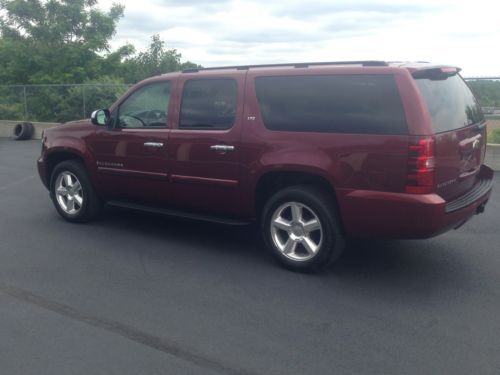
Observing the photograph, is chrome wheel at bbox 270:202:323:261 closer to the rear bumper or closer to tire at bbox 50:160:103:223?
the rear bumper

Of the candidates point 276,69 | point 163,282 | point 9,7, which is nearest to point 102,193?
point 163,282

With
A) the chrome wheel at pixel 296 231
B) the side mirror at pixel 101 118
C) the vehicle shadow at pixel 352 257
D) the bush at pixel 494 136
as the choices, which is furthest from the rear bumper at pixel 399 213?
the bush at pixel 494 136

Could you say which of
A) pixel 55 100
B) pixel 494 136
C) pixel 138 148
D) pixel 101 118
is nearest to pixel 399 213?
pixel 138 148

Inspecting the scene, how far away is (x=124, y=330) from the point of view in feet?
13.8

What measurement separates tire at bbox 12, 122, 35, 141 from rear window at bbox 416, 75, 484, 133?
1639 cm

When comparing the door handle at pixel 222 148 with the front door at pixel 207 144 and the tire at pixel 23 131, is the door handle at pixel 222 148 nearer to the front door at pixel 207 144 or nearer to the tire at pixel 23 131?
the front door at pixel 207 144

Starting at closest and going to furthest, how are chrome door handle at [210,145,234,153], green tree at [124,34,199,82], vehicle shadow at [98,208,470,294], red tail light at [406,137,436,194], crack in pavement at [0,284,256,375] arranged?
crack in pavement at [0,284,256,375]
red tail light at [406,137,436,194]
vehicle shadow at [98,208,470,294]
chrome door handle at [210,145,234,153]
green tree at [124,34,199,82]

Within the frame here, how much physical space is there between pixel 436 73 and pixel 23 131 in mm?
16603

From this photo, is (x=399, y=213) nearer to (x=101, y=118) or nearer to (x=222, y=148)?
(x=222, y=148)

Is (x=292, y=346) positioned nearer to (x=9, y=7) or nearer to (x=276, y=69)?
(x=276, y=69)

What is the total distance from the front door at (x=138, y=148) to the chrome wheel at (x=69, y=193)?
19.6 inches

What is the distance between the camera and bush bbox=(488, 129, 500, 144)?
1130 cm

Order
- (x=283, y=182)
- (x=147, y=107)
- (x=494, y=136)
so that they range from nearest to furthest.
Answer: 1. (x=283, y=182)
2. (x=147, y=107)
3. (x=494, y=136)

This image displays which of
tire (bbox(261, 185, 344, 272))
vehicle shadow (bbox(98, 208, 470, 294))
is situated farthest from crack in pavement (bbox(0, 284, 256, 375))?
tire (bbox(261, 185, 344, 272))
